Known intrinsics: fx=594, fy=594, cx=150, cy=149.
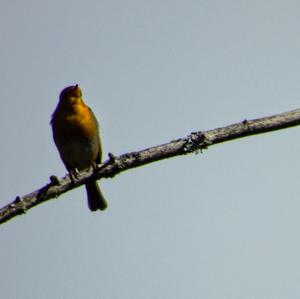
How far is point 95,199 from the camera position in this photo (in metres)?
8.17

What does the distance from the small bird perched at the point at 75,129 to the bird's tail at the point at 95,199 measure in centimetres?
76

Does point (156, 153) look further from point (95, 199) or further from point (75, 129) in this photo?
point (95, 199)

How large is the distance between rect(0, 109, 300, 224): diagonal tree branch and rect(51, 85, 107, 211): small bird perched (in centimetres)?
316

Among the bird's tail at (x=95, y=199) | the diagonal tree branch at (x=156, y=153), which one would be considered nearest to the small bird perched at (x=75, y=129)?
the bird's tail at (x=95, y=199)

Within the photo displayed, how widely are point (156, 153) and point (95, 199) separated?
4664 mm

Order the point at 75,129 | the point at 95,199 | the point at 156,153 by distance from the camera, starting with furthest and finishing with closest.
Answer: the point at 95,199 → the point at 75,129 → the point at 156,153

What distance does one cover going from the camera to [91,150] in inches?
287

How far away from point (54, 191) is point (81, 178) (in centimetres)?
21

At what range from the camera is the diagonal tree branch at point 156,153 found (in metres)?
3.42

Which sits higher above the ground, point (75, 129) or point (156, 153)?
point (75, 129)

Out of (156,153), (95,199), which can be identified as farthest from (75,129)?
(156,153)

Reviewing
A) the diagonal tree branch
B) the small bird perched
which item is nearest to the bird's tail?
the small bird perched

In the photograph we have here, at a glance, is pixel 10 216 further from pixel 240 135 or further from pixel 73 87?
pixel 73 87

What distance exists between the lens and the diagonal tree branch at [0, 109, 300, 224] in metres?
3.42
